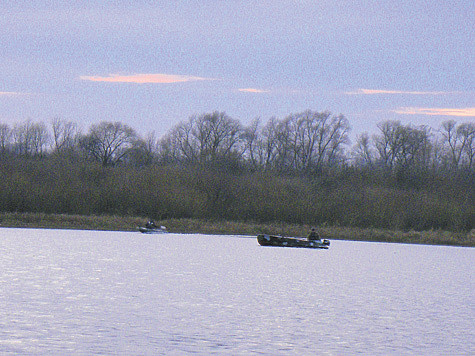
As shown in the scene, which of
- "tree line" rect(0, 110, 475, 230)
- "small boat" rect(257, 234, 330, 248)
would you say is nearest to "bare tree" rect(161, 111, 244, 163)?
"tree line" rect(0, 110, 475, 230)

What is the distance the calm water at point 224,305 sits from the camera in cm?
1280

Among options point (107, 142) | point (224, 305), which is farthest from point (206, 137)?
point (224, 305)

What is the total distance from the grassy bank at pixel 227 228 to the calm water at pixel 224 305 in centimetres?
2092

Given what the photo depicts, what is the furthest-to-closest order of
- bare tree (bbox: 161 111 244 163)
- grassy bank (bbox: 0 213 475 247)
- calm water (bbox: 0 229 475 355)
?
bare tree (bbox: 161 111 244 163)
grassy bank (bbox: 0 213 475 247)
calm water (bbox: 0 229 475 355)

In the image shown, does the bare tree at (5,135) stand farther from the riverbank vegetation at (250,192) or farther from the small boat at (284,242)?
the small boat at (284,242)

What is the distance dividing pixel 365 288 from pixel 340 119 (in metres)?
77.2

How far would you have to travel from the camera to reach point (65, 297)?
58.0ft

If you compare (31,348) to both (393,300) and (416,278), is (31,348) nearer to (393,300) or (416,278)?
(393,300)

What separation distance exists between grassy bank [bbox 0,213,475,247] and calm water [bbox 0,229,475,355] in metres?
20.9

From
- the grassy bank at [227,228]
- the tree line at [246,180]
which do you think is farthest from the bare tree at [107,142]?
the grassy bank at [227,228]

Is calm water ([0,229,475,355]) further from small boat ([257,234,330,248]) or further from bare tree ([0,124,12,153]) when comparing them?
bare tree ([0,124,12,153])

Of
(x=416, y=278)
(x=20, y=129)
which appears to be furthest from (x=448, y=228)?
(x=20, y=129)

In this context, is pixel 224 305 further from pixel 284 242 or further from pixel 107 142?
pixel 107 142

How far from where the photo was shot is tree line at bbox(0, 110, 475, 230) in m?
60.9
